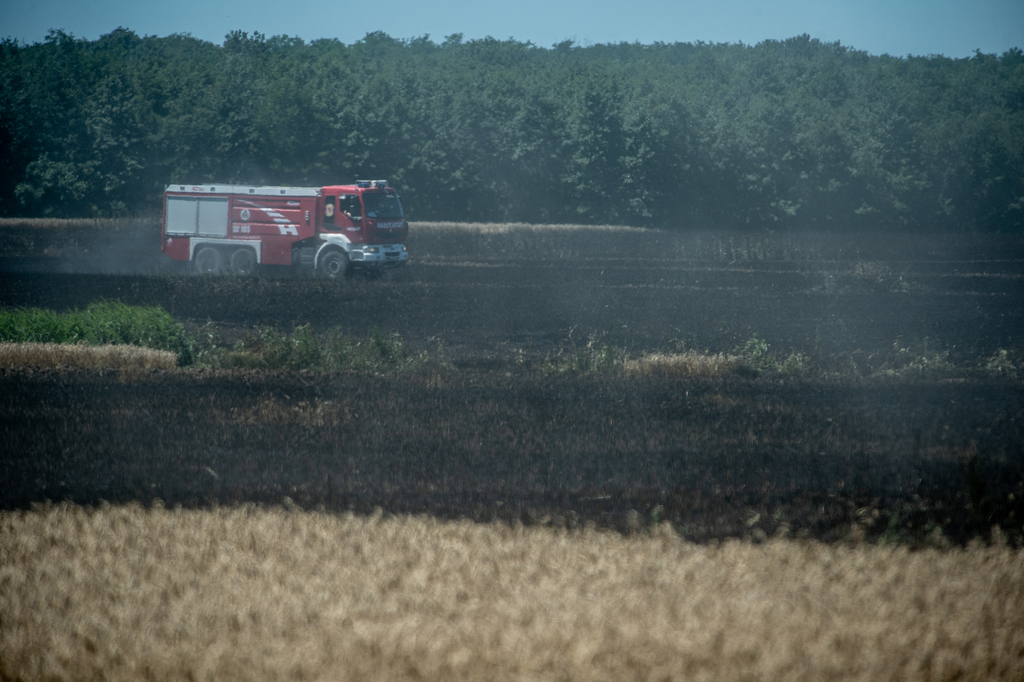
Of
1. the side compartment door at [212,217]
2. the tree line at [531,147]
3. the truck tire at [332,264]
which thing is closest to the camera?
the truck tire at [332,264]

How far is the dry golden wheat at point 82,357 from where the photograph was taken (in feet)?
37.6

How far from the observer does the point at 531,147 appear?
74375mm

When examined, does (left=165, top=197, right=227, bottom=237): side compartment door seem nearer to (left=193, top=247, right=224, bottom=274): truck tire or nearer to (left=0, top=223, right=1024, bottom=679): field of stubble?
(left=193, top=247, right=224, bottom=274): truck tire

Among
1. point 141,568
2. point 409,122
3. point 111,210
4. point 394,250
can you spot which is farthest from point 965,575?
point 409,122

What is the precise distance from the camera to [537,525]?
5211 mm

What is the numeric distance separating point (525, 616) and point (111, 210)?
200 ft

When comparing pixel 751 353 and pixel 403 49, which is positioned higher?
pixel 403 49

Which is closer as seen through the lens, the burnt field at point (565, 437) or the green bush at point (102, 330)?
the burnt field at point (565, 437)

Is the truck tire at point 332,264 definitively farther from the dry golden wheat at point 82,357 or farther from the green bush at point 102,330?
the dry golden wheat at point 82,357

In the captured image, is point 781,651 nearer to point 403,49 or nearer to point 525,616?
point 525,616

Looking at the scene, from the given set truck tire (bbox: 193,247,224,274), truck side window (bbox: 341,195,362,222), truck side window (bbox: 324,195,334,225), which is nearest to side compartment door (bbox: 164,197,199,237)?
truck tire (bbox: 193,247,224,274)

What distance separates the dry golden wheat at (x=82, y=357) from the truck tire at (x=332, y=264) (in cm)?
1578

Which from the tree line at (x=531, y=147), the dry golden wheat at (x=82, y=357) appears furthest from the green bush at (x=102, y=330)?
the tree line at (x=531, y=147)

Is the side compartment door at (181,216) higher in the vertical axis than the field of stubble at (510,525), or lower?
higher
